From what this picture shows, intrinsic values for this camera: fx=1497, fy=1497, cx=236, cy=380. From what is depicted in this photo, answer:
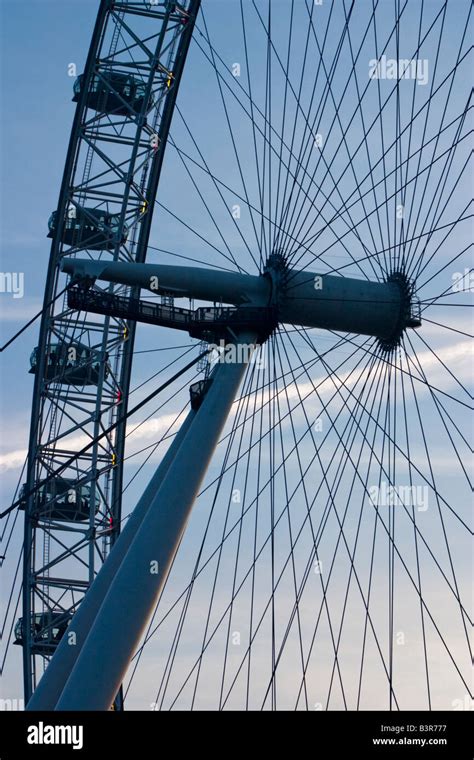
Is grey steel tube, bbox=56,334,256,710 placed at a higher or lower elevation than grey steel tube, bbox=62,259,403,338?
lower

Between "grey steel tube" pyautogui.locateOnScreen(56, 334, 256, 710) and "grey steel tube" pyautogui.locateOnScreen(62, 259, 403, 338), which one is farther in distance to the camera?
"grey steel tube" pyautogui.locateOnScreen(62, 259, 403, 338)

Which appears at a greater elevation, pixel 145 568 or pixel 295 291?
pixel 295 291

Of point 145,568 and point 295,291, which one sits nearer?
point 145,568

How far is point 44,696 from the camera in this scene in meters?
27.0

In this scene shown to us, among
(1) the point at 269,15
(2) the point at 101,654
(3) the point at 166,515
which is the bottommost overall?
(2) the point at 101,654

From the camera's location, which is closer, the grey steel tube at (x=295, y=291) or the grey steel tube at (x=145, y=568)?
the grey steel tube at (x=145, y=568)

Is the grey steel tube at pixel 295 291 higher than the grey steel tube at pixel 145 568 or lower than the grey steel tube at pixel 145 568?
higher
